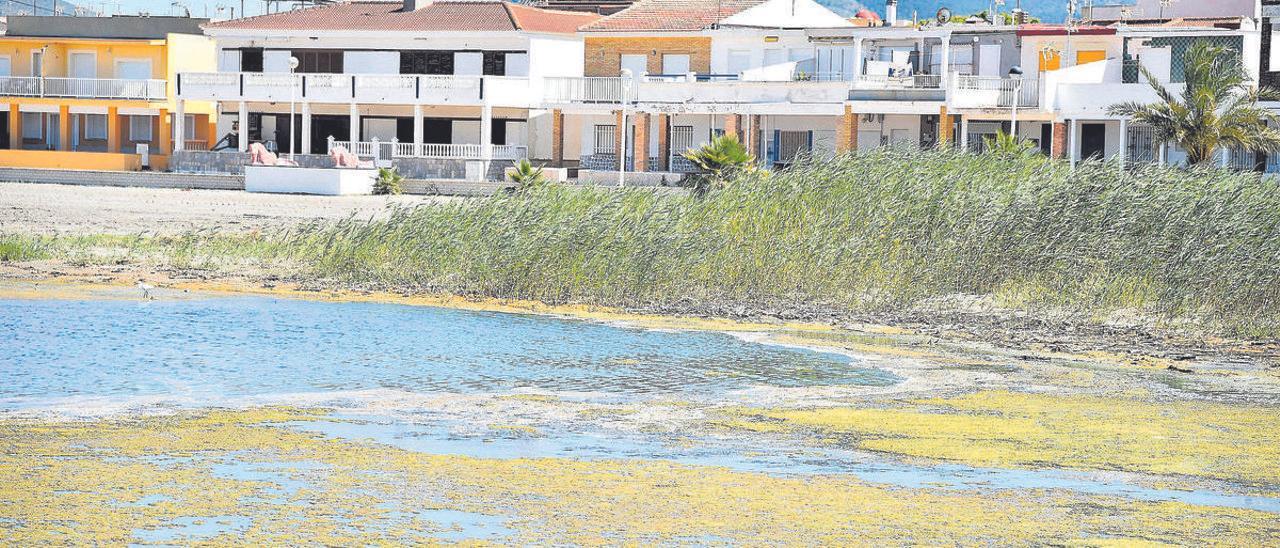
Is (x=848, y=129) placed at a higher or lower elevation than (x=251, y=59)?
lower

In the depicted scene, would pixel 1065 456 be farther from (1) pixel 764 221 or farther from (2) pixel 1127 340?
(1) pixel 764 221

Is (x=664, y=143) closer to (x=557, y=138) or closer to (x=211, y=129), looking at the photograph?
(x=557, y=138)

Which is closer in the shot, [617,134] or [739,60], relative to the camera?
[617,134]

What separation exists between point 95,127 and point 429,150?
1475 centimetres

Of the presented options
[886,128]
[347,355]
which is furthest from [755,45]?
[347,355]

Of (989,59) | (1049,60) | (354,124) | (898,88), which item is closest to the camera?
(898,88)

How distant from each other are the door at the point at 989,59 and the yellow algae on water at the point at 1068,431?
39259 mm

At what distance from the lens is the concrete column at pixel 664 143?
54016 millimetres

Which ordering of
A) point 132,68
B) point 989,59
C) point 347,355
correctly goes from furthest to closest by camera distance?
point 132,68 < point 989,59 < point 347,355

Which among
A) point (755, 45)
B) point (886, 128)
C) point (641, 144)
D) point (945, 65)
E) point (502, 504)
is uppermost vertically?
point (755, 45)

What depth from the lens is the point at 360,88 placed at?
178 feet

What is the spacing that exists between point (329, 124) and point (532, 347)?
4146 centimetres

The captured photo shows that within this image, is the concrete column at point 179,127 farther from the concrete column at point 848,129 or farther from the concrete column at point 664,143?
the concrete column at point 848,129

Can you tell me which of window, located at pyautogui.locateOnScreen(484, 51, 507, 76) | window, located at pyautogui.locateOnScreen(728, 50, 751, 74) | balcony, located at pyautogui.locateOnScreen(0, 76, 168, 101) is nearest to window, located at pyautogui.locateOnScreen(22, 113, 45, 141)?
balcony, located at pyautogui.locateOnScreen(0, 76, 168, 101)
